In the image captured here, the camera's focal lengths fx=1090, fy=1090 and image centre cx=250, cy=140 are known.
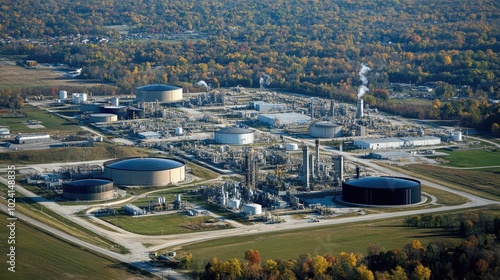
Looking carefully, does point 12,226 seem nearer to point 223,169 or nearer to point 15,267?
point 15,267

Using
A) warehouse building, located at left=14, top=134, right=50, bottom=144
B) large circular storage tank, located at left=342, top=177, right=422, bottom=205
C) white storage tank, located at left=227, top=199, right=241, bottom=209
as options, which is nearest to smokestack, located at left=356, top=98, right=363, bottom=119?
warehouse building, located at left=14, top=134, right=50, bottom=144

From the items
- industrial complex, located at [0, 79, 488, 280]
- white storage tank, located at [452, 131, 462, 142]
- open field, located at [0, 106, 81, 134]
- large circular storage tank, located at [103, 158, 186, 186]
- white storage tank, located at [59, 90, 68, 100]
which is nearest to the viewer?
industrial complex, located at [0, 79, 488, 280]

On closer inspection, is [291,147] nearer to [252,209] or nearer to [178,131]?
[178,131]

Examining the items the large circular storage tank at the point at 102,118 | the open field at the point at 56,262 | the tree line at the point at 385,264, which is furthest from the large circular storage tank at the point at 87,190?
the large circular storage tank at the point at 102,118

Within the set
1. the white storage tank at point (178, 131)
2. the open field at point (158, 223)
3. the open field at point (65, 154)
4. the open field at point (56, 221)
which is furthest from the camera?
the white storage tank at point (178, 131)

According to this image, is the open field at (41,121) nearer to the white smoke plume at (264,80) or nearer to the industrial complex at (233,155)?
the industrial complex at (233,155)

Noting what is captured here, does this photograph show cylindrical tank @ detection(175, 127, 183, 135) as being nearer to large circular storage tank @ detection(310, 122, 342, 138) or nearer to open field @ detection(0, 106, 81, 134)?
open field @ detection(0, 106, 81, 134)
